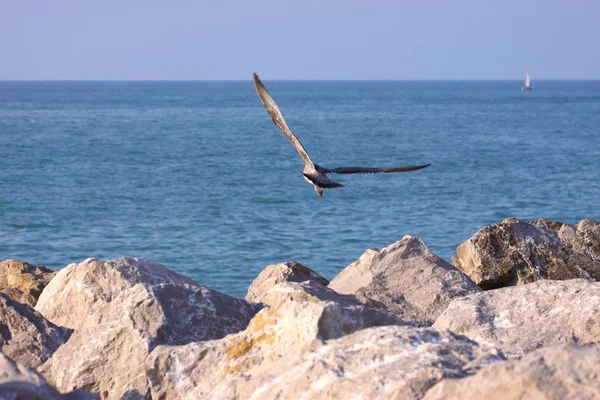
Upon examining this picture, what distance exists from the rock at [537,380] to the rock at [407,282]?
418 cm

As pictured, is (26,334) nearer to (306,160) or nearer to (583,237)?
(306,160)

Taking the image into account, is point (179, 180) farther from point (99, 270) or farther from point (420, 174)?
point (99, 270)

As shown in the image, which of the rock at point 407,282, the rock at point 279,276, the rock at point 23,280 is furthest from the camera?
the rock at point 279,276

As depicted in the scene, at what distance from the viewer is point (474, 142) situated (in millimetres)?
57875

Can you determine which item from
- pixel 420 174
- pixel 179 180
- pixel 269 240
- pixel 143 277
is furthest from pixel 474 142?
pixel 143 277

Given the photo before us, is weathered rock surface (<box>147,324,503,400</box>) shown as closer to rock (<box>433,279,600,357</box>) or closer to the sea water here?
rock (<box>433,279,600,357</box>)

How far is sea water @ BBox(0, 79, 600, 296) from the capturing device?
23156mm

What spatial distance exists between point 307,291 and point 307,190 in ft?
89.1

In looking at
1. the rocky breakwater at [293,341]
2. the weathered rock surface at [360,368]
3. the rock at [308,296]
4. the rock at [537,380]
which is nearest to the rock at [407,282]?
the rocky breakwater at [293,341]

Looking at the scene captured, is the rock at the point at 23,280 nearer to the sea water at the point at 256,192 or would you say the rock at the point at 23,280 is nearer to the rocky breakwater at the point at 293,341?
the rocky breakwater at the point at 293,341

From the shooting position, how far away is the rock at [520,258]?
10578mm

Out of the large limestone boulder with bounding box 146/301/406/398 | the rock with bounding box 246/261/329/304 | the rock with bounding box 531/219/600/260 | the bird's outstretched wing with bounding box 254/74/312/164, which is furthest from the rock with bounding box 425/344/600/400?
the rock with bounding box 531/219/600/260

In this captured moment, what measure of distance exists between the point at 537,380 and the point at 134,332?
10.0ft

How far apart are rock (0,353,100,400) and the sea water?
14205 mm
